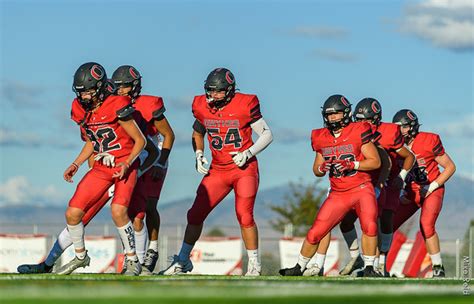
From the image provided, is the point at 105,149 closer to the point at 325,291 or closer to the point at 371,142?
the point at 371,142

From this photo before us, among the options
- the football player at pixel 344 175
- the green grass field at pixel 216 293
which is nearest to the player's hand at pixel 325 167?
the football player at pixel 344 175

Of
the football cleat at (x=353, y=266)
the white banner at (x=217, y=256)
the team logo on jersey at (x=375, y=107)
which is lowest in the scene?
the white banner at (x=217, y=256)

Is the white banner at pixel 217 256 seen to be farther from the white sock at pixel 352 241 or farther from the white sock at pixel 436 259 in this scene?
the white sock at pixel 352 241

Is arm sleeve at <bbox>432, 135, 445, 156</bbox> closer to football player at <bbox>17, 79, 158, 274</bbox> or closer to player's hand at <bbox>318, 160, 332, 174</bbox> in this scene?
player's hand at <bbox>318, 160, 332, 174</bbox>

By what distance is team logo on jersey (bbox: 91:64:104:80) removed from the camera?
11.7 m

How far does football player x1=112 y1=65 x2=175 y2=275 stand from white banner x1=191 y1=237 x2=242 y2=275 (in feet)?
37.6

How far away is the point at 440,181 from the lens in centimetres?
1510

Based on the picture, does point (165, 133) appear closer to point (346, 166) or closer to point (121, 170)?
A: point (121, 170)

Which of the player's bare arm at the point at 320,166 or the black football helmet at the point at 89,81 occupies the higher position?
the black football helmet at the point at 89,81

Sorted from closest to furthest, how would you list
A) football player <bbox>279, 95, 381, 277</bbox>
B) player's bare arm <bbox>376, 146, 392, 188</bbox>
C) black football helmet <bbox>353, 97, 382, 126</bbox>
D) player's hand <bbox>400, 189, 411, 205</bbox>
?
football player <bbox>279, 95, 381, 277</bbox>, player's bare arm <bbox>376, 146, 392, 188</bbox>, black football helmet <bbox>353, 97, 382, 126</bbox>, player's hand <bbox>400, 189, 411, 205</bbox>

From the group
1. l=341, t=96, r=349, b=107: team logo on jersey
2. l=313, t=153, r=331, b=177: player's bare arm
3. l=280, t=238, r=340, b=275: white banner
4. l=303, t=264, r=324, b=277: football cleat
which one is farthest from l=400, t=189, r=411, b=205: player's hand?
l=280, t=238, r=340, b=275: white banner

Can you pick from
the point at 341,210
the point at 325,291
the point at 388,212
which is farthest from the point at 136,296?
the point at 388,212

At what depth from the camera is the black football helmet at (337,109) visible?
13000 millimetres

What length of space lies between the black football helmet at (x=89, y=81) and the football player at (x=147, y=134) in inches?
44.9
